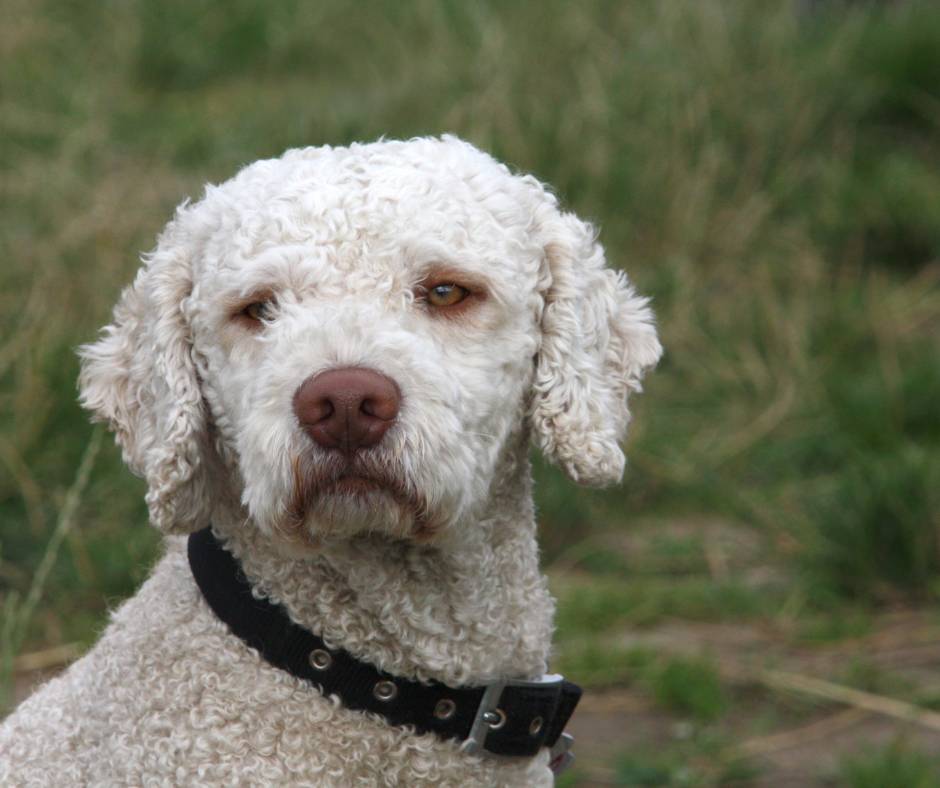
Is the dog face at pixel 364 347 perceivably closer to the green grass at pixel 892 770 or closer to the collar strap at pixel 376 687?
the collar strap at pixel 376 687

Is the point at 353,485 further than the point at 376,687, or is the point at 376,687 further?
the point at 376,687

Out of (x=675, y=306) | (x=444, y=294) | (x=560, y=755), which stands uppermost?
(x=675, y=306)

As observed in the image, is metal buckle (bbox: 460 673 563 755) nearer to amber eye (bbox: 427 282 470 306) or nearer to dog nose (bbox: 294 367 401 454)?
dog nose (bbox: 294 367 401 454)

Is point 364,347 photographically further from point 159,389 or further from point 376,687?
point 376,687

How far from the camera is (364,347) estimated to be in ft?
8.00

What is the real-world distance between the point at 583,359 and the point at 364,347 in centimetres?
51

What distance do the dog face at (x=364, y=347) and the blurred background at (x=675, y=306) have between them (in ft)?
2.41

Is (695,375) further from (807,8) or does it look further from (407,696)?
(407,696)

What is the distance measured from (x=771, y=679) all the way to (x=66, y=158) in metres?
3.87

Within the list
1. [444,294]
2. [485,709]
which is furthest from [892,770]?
[444,294]

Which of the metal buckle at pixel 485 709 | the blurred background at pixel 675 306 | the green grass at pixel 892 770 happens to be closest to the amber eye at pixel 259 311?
the metal buckle at pixel 485 709

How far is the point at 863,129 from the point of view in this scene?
769 centimetres

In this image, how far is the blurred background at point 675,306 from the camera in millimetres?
4648

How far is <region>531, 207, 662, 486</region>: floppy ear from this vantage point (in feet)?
8.99
